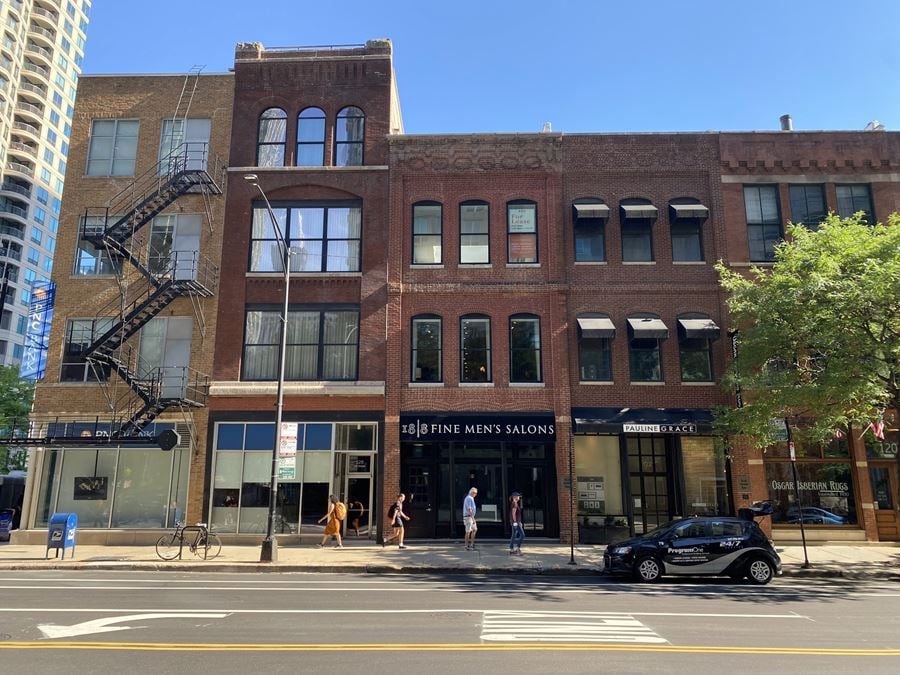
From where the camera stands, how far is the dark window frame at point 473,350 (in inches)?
846

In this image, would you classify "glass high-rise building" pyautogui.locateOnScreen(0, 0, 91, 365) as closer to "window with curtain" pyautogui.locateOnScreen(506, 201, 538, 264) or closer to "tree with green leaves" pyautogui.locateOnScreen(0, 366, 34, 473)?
"tree with green leaves" pyautogui.locateOnScreen(0, 366, 34, 473)

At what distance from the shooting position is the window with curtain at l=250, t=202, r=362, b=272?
2256cm

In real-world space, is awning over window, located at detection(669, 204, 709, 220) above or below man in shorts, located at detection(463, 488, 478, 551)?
above

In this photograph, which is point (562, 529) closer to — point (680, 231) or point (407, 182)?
point (680, 231)

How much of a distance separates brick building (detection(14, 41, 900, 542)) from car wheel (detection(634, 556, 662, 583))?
5.69 m

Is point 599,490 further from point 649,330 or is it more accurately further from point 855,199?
point 855,199

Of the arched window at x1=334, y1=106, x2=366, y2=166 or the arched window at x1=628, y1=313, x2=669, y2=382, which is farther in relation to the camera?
the arched window at x1=334, y1=106, x2=366, y2=166

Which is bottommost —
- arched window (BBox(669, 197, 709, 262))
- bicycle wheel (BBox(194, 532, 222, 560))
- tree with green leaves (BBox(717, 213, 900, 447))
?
bicycle wheel (BBox(194, 532, 222, 560))

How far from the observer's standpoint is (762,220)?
22359mm

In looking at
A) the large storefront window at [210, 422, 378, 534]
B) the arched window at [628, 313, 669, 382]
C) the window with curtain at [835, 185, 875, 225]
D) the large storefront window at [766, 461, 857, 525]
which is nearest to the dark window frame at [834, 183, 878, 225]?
the window with curtain at [835, 185, 875, 225]

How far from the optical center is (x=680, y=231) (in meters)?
22.4

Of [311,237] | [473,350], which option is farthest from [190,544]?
[311,237]

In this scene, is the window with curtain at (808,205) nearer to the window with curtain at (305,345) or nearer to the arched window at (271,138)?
the window with curtain at (305,345)

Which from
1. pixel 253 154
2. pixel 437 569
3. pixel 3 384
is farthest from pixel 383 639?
pixel 3 384
